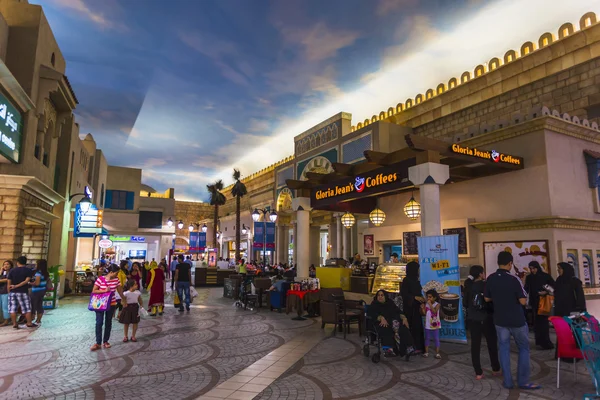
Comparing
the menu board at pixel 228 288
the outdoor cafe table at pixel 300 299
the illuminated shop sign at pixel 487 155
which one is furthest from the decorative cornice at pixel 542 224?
the menu board at pixel 228 288

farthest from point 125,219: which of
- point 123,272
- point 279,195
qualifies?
point 123,272

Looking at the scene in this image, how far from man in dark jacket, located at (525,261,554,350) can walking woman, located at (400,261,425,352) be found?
96.5 inches

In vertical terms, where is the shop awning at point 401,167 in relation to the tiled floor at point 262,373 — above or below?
above

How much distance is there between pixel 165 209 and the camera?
119 feet

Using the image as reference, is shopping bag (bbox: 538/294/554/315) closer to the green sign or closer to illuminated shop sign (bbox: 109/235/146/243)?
the green sign

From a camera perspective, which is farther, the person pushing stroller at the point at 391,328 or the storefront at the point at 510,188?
the storefront at the point at 510,188

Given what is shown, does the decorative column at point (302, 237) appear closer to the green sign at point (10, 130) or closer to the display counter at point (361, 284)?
the display counter at point (361, 284)

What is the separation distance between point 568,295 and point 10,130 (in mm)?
13349

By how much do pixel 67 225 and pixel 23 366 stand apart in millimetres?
11663

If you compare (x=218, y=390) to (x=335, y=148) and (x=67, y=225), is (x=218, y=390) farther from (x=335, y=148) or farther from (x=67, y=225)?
(x=335, y=148)

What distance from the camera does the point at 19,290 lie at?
9.60m

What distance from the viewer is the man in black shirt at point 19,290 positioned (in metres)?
9.47

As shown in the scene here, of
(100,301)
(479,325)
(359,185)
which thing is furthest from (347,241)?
(479,325)

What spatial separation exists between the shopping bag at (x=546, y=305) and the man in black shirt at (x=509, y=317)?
8.94ft
